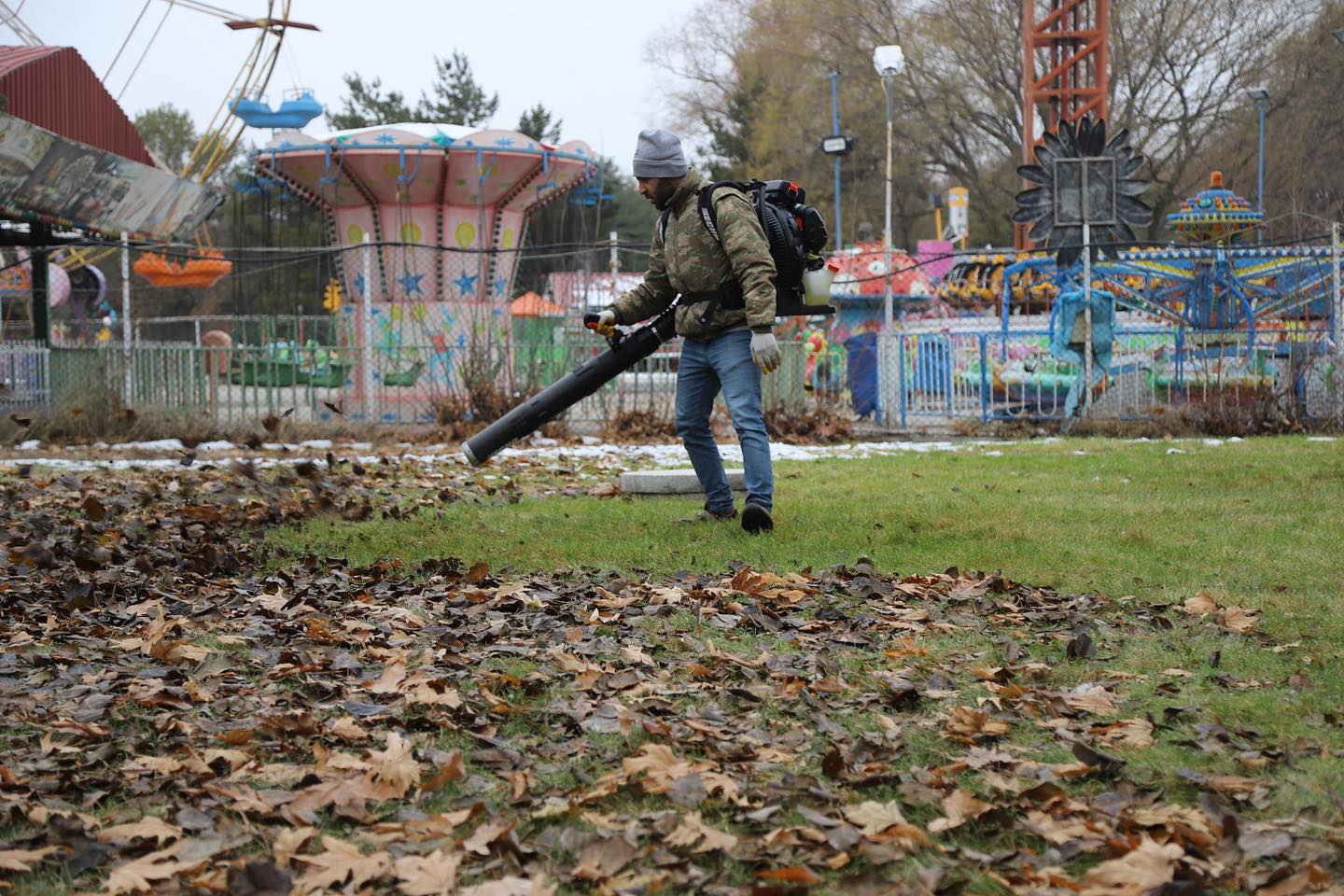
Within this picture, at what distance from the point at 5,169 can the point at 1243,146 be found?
111ft

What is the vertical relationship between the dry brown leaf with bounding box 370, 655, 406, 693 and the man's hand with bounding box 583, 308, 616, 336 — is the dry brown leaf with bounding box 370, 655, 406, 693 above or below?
below

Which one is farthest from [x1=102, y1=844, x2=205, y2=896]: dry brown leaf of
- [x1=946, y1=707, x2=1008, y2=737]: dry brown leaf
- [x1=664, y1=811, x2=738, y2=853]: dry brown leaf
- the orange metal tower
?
the orange metal tower

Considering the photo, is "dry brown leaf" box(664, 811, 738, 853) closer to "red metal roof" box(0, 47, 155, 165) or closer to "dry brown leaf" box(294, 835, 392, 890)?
"dry brown leaf" box(294, 835, 392, 890)

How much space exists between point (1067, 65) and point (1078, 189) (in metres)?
21.3

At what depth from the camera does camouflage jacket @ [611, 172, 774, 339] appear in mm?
7254

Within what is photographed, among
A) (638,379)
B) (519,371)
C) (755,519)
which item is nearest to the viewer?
(755,519)

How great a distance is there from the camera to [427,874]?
9.41 feet

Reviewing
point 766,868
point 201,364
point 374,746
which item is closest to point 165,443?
point 201,364

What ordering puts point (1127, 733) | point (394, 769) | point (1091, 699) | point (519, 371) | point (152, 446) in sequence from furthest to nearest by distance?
point (519, 371), point (152, 446), point (1091, 699), point (1127, 733), point (394, 769)

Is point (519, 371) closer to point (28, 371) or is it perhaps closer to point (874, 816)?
point (28, 371)

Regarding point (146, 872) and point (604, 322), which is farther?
point (604, 322)

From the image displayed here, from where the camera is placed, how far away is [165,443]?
15.1 m

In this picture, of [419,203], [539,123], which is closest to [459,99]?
[539,123]

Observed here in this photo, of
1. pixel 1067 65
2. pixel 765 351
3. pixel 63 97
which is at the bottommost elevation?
pixel 765 351
